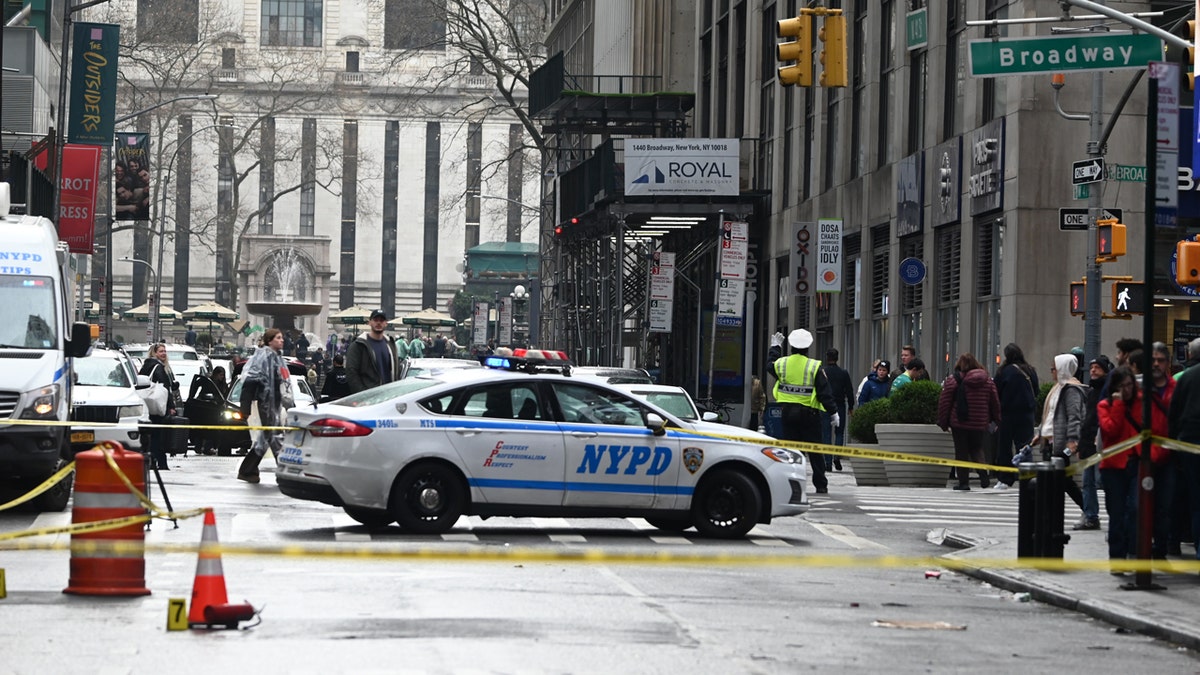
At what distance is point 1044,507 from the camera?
49.6ft

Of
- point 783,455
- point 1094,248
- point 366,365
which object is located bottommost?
point 783,455

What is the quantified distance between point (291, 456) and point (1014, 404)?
33.8 ft

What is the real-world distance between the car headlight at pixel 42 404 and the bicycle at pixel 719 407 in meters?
17.4

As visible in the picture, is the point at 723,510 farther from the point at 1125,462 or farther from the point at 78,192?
the point at 78,192

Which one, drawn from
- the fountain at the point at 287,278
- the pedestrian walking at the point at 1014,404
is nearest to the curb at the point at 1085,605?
the pedestrian walking at the point at 1014,404

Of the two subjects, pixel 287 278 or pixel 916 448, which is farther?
pixel 287 278

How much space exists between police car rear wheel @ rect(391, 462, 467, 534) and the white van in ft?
11.0

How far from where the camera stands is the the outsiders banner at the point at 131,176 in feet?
187

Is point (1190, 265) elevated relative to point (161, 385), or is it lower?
elevated

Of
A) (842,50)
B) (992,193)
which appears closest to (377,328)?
(842,50)

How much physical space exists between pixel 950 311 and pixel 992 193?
3539 mm

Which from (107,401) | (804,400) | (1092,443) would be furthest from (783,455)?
(107,401)

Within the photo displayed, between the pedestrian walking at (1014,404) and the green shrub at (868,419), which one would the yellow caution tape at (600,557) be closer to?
the pedestrian walking at (1014,404)

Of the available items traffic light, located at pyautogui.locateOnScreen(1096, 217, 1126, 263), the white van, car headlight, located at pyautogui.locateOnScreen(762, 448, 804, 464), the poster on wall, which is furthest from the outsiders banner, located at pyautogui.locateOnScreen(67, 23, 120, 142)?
car headlight, located at pyautogui.locateOnScreen(762, 448, 804, 464)
